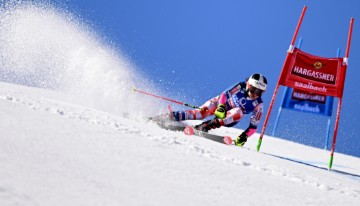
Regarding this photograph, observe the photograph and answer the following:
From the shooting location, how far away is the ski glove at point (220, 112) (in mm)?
Answer: 7193

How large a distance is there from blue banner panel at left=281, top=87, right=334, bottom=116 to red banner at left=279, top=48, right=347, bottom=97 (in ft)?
13.9

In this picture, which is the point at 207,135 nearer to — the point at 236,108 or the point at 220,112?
the point at 220,112

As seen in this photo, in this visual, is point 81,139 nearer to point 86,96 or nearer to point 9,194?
point 9,194

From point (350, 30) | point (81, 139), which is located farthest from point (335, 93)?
point (81, 139)

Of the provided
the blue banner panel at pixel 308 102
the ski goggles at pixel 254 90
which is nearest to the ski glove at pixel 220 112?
the ski goggles at pixel 254 90

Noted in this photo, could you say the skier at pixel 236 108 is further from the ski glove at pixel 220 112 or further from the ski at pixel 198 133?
the ski at pixel 198 133

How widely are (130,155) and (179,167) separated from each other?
356 mm

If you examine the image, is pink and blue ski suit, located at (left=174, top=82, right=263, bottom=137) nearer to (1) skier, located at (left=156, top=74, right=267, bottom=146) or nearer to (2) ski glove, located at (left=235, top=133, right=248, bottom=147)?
(1) skier, located at (left=156, top=74, right=267, bottom=146)

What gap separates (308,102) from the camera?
39.4ft

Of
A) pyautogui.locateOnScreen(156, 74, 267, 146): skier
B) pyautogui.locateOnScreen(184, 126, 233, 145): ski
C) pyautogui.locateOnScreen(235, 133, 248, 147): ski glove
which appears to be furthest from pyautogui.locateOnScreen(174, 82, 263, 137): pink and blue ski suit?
pyautogui.locateOnScreen(184, 126, 233, 145): ski

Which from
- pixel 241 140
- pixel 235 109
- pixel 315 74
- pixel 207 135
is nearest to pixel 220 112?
pixel 235 109

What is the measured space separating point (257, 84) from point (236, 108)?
568 mm

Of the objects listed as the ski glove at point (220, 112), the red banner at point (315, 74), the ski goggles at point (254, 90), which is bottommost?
the ski glove at point (220, 112)

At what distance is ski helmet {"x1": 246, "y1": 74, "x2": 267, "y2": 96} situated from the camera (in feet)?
24.1
